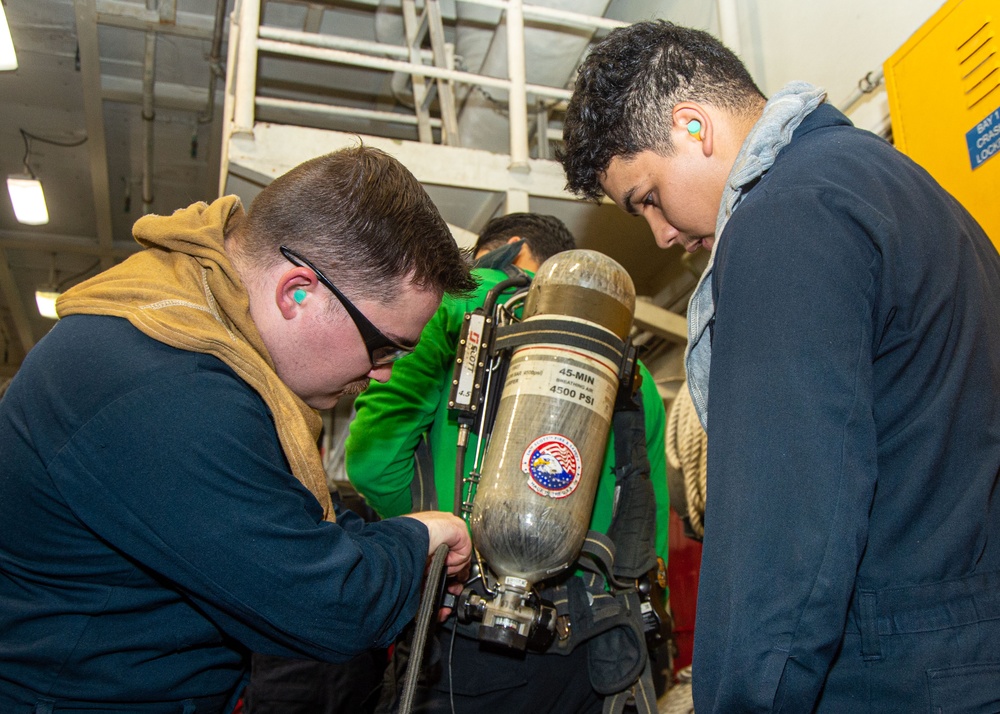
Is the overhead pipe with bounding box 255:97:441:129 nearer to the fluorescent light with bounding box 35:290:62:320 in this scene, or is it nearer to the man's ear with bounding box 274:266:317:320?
the man's ear with bounding box 274:266:317:320

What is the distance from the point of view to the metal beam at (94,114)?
5.75 meters

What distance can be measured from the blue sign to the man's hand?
1.80m

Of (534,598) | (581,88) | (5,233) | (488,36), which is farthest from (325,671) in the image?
(5,233)

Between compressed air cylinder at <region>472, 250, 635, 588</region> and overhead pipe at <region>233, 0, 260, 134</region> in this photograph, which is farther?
overhead pipe at <region>233, 0, 260, 134</region>

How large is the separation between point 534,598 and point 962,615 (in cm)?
111

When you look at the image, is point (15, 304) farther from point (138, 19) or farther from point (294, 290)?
point (294, 290)

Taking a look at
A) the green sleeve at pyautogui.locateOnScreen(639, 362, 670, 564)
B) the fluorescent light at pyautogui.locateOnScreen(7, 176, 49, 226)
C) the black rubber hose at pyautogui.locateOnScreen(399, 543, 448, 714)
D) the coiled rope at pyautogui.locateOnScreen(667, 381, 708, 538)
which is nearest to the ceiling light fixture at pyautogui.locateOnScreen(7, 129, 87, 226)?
the fluorescent light at pyautogui.locateOnScreen(7, 176, 49, 226)

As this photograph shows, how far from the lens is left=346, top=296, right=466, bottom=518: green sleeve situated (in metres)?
2.40

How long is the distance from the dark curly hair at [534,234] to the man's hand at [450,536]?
4.55ft

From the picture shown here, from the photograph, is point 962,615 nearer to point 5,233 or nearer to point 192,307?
point 192,307

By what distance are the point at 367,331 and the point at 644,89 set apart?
78 centimetres

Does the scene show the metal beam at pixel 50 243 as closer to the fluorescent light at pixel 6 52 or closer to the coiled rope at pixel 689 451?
the fluorescent light at pixel 6 52

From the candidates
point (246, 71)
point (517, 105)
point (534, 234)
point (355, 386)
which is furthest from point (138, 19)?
point (355, 386)

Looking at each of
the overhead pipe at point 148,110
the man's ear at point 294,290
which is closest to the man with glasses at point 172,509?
the man's ear at point 294,290
